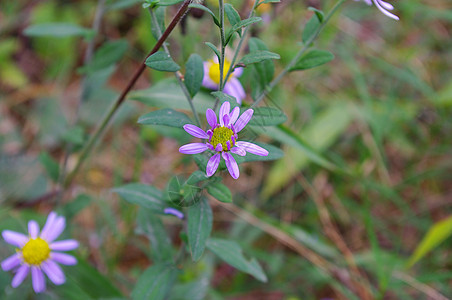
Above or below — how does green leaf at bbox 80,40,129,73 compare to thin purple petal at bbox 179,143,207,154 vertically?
below

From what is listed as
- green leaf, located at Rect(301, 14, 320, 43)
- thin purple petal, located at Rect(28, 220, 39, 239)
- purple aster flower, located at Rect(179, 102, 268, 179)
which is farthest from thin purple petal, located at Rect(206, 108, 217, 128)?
thin purple petal, located at Rect(28, 220, 39, 239)

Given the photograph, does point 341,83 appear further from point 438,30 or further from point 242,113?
point 242,113

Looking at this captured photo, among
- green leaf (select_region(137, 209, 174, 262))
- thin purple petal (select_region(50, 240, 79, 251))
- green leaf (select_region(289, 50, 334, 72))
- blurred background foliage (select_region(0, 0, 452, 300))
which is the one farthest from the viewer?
blurred background foliage (select_region(0, 0, 452, 300))

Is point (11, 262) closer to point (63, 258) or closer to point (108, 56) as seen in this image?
point (63, 258)

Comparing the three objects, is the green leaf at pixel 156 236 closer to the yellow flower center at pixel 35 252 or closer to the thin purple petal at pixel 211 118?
the yellow flower center at pixel 35 252

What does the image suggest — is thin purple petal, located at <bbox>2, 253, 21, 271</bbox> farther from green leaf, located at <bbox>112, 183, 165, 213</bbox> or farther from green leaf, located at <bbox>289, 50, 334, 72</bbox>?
green leaf, located at <bbox>289, 50, 334, 72</bbox>

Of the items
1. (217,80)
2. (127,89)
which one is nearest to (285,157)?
(217,80)
